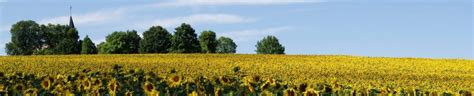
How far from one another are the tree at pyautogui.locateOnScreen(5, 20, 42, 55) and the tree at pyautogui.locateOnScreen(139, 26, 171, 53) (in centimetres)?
1756

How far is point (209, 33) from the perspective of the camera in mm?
71438

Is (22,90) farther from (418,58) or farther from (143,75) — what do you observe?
(418,58)

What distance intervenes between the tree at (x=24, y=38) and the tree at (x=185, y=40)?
20.3 m

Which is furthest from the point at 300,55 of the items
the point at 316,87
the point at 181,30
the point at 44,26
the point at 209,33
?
the point at 44,26

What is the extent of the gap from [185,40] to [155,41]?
2.65 meters

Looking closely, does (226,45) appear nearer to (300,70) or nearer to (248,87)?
(300,70)

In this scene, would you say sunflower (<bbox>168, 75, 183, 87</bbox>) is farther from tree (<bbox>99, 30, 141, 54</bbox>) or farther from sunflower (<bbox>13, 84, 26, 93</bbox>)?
tree (<bbox>99, 30, 141, 54</bbox>)

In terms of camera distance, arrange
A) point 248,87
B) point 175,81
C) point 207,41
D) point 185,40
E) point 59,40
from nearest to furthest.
→ point 248,87
point 175,81
point 185,40
point 207,41
point 59,40

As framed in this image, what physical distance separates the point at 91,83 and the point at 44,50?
230 ft

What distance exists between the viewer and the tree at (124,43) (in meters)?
70.6

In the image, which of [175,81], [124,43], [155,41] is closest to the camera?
[175,81]

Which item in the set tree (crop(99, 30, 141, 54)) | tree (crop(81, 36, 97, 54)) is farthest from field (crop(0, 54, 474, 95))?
tree (crop(81, 36, 97, 54))

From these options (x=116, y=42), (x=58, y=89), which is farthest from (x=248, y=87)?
(x=116, y=42)

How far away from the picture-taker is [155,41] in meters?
65.4
